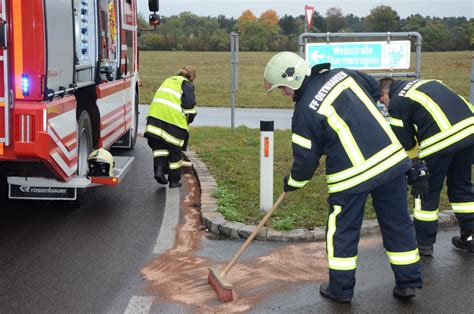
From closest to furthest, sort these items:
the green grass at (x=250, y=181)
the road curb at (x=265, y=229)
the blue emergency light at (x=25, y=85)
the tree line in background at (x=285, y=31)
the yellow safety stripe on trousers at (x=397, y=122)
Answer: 1. the blue emergency light at (x=25, y=85)
2. the yellow safety stripe on trousers at (x=397, y=122)
3. the road curb at (x=265, y=229)
4. the green grass at (x=250, y=181)
5. the tree line in background at (x=285, y=31)

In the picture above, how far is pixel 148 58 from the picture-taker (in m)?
36.1

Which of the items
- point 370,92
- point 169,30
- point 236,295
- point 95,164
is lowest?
point 236,295

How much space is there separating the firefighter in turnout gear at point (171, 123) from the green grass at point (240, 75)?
1013cm

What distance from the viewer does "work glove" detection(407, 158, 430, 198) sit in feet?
15.9

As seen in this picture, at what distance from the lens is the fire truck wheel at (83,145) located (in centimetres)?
658

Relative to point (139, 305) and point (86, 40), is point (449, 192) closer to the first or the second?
point (139, 305)

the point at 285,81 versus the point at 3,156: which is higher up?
the point at 285,81

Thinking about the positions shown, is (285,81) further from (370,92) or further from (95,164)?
(95,164)

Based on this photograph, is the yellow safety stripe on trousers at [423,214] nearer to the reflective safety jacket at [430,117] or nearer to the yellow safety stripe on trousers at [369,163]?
the reflective safety jacket at [430,117]

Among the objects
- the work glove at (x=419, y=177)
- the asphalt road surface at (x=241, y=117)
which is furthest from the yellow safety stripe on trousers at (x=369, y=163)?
the asphalt road surface at (x=241, y=117)

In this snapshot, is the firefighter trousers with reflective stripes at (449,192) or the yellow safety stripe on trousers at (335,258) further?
the firefighter trousers with reflective stripes at (449,192)

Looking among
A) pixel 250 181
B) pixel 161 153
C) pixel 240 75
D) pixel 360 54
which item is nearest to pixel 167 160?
pixel 161 153

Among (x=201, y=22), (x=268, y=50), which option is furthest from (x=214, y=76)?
(x=201, y=22)

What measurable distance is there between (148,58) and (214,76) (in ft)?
33.2
